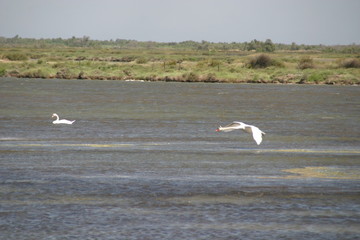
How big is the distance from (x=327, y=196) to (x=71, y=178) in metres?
4.99

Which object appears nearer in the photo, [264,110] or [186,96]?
[264,110]

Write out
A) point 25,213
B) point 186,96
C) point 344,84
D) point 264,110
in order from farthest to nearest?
point 344,84 → point 186,96 → point 264,110 → point 25,213

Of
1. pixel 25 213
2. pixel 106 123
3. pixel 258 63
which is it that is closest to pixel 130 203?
pixel 25 213

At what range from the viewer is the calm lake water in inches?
478

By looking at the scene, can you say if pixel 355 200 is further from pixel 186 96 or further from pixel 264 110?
pixel 186 96

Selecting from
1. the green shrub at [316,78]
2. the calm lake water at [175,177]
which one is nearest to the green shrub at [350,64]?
the green shrub at [316,78]

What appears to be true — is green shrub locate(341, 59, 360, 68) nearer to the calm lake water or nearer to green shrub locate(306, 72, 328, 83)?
green shrub locate(306, 72, 328, 83)

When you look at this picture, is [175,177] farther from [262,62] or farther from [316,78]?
[262,62]

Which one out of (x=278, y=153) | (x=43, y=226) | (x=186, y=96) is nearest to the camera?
(x=43, y=226)

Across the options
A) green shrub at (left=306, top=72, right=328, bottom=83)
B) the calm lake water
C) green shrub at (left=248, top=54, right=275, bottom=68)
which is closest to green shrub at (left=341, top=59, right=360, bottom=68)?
green shrub at (left=248, top=54, right=275, bottom=68)

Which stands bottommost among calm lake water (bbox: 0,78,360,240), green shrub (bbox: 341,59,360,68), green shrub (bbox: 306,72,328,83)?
calm lake water (bbox: 0,78,360,240)

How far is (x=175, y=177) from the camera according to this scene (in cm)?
1638

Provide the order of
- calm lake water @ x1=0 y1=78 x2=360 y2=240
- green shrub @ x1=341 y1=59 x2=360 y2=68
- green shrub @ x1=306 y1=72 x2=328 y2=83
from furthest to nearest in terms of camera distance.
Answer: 1. green shrub @ x1=341 y1=59 x2=360 y2=68
2. green shrub @ x1=306 y1=72 x2=328 y2=83
3. calm lake water @ x1=0 y1=78 x2=360 y2=240

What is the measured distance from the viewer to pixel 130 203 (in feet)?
45.0
